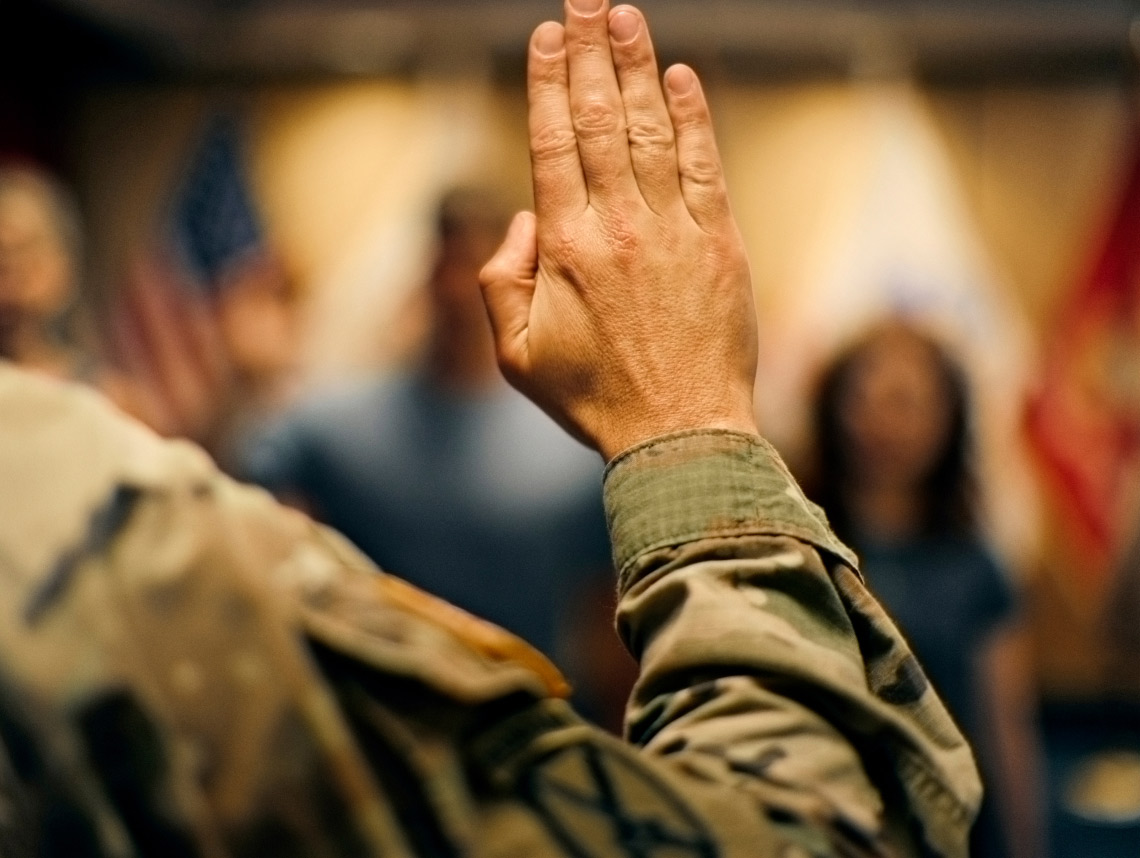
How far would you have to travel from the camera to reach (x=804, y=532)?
628 millimetres

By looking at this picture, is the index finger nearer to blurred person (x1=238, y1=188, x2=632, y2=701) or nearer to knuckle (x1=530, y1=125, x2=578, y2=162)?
knuckle (x1=530, y1=125, x2=578, y2=162)

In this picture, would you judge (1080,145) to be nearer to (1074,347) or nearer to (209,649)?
(1074,347)

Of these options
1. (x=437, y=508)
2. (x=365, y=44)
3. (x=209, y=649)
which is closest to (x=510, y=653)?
(x=209, y=649)

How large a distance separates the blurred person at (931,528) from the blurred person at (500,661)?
137 cm

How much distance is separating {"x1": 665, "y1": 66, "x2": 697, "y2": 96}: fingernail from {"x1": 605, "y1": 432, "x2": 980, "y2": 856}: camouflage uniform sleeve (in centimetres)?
18

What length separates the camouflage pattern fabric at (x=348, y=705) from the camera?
1.68 ft

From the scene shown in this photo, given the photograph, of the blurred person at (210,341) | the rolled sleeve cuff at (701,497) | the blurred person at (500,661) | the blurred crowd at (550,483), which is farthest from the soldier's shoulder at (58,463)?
the blurred person at (210,341)

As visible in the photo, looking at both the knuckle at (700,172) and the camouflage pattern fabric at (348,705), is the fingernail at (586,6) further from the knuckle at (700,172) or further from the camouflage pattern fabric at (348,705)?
the camouflage pattern fabric at (348,705)

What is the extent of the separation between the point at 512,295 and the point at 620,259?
0.23 ft

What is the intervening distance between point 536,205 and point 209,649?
28cm

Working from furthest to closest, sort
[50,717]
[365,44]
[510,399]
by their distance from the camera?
→ [365,44]
[510,399]
[50,717]

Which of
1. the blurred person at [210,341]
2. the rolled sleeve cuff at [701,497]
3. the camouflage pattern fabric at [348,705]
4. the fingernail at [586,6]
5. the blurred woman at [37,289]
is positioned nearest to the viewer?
the camouflage pattern fabric at [348,705]

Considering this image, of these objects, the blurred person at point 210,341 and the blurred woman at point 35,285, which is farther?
the blurred person at point 210,341

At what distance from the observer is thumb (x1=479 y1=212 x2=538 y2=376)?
0.71 meters
